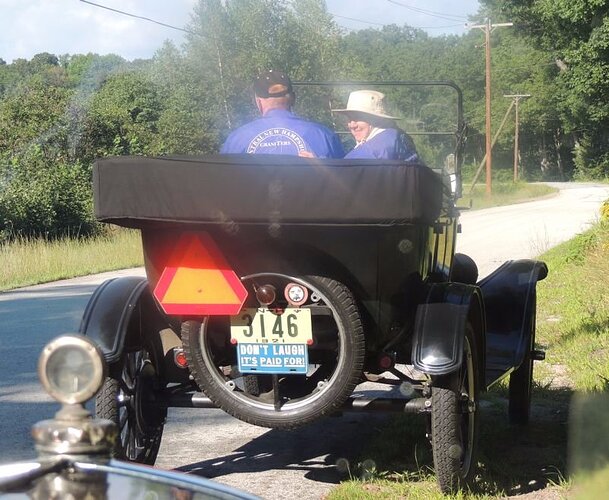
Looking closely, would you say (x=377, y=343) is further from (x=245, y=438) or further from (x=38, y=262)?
(x=38, y=262)

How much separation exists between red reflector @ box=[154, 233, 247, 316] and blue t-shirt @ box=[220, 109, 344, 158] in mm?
728

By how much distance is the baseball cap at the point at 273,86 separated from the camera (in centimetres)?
486

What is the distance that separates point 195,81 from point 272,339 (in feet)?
120

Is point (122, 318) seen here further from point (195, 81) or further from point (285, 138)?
point (195, 81)

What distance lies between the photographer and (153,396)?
181 inches

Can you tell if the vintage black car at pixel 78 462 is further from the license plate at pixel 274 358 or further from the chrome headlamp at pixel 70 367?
the license plate at pixel 274 358

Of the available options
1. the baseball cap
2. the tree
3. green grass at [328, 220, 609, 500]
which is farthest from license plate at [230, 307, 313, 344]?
the tree

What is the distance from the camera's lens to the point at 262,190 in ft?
12.7

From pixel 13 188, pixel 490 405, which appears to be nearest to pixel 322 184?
pixel 490 405

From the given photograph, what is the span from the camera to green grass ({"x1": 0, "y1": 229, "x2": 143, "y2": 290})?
1650 centimetres

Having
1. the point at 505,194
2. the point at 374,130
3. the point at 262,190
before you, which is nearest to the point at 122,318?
the point at 262,190

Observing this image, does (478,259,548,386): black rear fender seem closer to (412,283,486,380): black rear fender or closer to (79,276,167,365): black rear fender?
(412,283,486,380): black rear fender

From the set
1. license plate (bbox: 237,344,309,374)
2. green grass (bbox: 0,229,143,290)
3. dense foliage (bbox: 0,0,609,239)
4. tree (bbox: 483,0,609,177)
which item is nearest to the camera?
license plate (bbox: 237,344,309,374)

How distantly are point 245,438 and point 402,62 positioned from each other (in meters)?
34.5
